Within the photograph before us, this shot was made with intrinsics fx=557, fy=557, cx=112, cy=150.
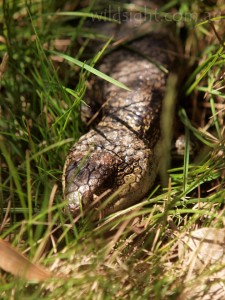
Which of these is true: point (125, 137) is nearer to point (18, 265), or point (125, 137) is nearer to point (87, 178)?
point (87, 178)

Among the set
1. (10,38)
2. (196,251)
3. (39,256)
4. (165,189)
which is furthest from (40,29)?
(196,251)

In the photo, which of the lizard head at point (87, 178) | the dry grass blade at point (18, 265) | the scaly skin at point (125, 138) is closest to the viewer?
the dry grass blade at point (18, 265)

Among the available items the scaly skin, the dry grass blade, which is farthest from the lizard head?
the dry grass blade

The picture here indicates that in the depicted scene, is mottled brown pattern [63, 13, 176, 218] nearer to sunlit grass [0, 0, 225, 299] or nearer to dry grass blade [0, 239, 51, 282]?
sunlit grass [0, 0, 225, 299]

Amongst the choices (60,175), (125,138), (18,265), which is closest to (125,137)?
(125,138)

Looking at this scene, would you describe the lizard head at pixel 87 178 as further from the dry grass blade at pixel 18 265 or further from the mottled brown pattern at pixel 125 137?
the dry grass blade at pixel 18 265

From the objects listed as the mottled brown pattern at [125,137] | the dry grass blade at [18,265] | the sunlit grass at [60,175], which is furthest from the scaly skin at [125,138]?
the dry grass blade at [18,265]
